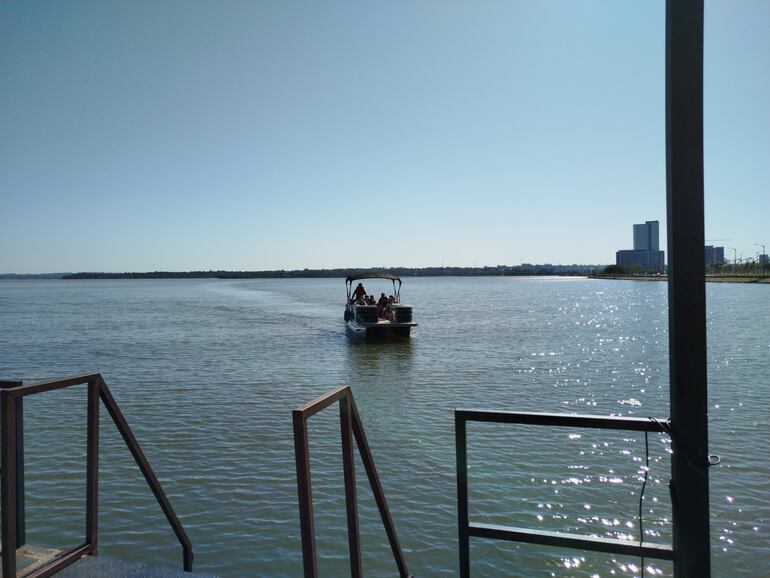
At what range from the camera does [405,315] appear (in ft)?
92.2

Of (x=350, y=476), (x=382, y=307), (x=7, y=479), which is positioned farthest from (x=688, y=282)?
(x=382, y=307)

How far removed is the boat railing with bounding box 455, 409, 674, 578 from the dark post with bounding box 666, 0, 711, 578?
168mm

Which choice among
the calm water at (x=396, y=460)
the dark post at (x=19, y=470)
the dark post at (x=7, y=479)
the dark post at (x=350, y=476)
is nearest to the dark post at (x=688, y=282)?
the dark post at (x=350, y=476)

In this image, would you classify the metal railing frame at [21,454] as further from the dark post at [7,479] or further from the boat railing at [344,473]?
the boat railing at [344,473]

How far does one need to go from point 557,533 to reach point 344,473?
50.4 inches

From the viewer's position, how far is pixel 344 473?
350 cm

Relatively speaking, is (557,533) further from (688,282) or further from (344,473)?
(688,282)

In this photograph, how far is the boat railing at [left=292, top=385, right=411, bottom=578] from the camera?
110 inches

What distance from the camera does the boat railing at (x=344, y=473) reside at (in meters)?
2.80

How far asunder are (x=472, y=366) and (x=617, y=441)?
32.3 feet

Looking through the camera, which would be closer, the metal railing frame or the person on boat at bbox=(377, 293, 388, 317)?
the metal railing frame

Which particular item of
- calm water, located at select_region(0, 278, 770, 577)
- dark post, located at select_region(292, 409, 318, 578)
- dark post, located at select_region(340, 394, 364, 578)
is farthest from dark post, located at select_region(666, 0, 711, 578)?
calm water, located at select_region(0, 278, 770, 577)

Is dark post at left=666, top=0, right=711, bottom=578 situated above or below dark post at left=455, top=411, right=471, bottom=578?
above

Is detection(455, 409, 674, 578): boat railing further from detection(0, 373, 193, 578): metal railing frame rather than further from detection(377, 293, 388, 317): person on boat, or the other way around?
detection(377, 293, 388, 317): person on boat
